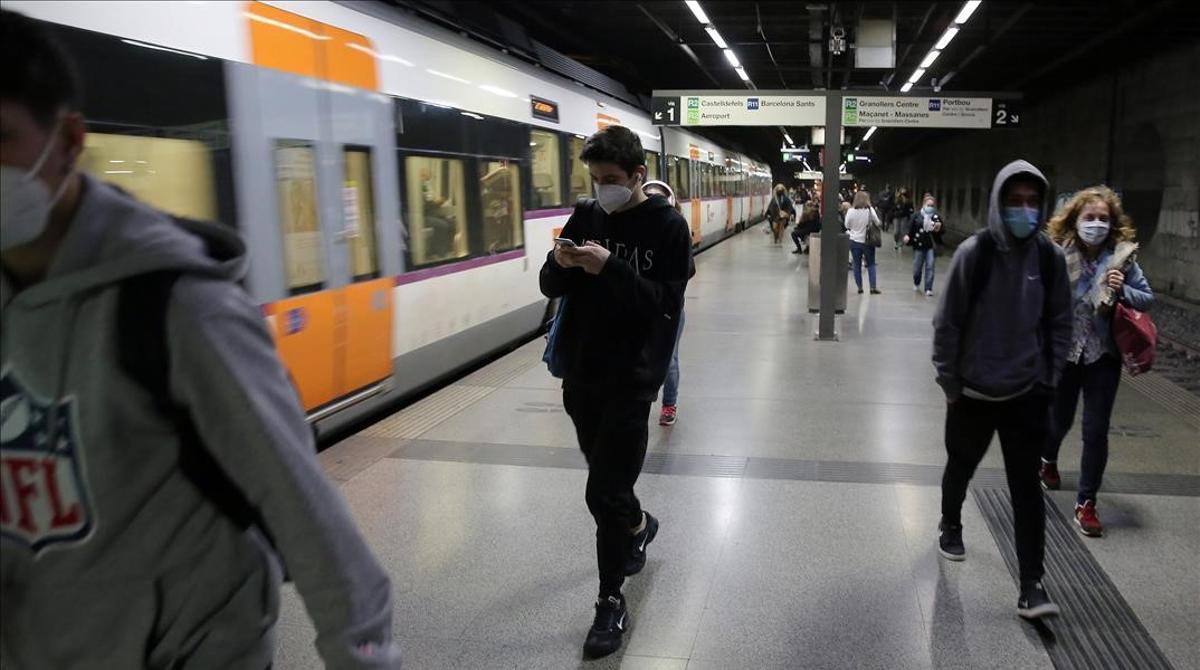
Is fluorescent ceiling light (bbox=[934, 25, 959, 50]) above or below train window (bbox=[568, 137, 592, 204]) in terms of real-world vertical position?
above

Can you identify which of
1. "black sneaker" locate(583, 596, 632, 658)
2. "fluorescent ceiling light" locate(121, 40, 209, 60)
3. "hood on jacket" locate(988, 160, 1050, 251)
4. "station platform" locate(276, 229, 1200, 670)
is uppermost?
"fluorescent ceiling light" locate(121, 40, 209, 60)

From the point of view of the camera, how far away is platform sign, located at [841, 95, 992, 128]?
948 centimetres

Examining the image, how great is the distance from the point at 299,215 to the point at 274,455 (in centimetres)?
403

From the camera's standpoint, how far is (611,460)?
10.0 ft

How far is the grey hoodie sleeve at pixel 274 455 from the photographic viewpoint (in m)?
1.10

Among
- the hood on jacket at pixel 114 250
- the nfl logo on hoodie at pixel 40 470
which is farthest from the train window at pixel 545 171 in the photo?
the nfl logo on hoodie at pixel 40 470

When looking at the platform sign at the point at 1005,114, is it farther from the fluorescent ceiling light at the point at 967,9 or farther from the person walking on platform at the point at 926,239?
the person walking on platform at the point at 926,239

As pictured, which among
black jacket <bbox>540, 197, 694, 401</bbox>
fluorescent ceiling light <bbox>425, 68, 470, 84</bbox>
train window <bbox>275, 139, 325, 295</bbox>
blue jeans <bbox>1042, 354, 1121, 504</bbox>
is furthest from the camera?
fluorescent ceiling light <bbox>425, 68, 470, 84</bbox>

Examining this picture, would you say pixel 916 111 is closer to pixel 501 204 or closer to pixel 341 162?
pixel 501 204

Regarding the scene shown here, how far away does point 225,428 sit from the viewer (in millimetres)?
1124

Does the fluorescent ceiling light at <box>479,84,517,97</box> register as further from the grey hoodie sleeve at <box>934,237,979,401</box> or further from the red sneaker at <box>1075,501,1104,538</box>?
the red sneaker at <box>1075,501,1104,538</box>

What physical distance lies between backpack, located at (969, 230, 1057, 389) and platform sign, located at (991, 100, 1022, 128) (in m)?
7.67

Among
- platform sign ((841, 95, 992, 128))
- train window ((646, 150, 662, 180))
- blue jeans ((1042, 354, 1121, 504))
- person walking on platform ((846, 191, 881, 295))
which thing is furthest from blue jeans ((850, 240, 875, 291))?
blue jeans ((1042, 354, 1121, 504))

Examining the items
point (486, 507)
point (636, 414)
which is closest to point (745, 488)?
point (486, 507)
